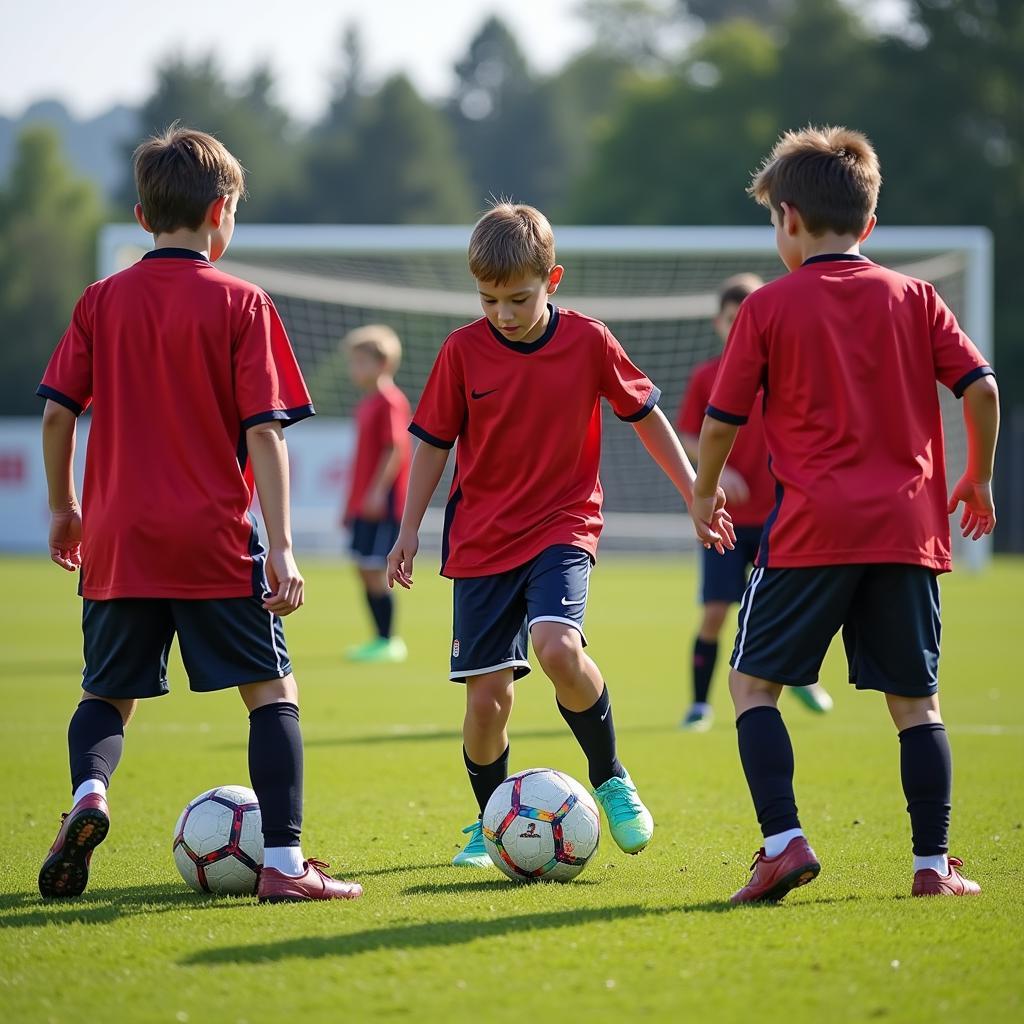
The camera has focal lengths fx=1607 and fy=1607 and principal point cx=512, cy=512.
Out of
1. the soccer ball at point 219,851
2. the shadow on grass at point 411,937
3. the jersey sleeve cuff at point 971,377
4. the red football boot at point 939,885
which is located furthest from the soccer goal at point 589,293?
the red football boot at point 939,885

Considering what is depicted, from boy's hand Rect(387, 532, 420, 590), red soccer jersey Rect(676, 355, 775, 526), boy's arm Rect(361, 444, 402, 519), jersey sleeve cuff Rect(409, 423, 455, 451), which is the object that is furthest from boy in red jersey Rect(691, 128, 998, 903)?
boy's arm Rect(361, 444, 402, 519)

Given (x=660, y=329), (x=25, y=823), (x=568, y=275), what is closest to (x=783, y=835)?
(x=25, y=823)

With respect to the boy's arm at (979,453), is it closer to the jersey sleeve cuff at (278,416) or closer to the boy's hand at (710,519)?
the boy's hand at (710,519)

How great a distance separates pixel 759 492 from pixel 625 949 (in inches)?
182

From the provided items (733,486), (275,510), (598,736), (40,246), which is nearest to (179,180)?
(275,510)

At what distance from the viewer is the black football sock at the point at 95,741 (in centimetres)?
432

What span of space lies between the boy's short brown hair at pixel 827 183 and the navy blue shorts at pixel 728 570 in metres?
3.61

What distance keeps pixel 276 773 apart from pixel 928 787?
172 cm

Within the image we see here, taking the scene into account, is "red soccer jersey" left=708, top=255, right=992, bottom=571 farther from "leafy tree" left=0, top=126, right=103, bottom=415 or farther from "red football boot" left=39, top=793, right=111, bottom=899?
"leafy tree" left=0, top=126, right=103, bottom=415

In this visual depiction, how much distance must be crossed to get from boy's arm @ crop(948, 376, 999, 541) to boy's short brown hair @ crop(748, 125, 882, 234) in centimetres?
55

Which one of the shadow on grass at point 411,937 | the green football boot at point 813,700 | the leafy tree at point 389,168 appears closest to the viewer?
the shadow on grass at point 411,937

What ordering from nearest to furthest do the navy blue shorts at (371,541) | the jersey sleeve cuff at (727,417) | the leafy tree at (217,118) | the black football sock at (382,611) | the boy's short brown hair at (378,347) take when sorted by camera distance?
the jersey sleeve cuff at (727,417) < the boy's short brown hair at (378,347) < the navy blue shorts at (371,541) < the black football sock at (382,611) < the leafy tree at (217,118)

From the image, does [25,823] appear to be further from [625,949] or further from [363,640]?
[363,640]

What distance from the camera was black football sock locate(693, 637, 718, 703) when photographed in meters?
8.05
